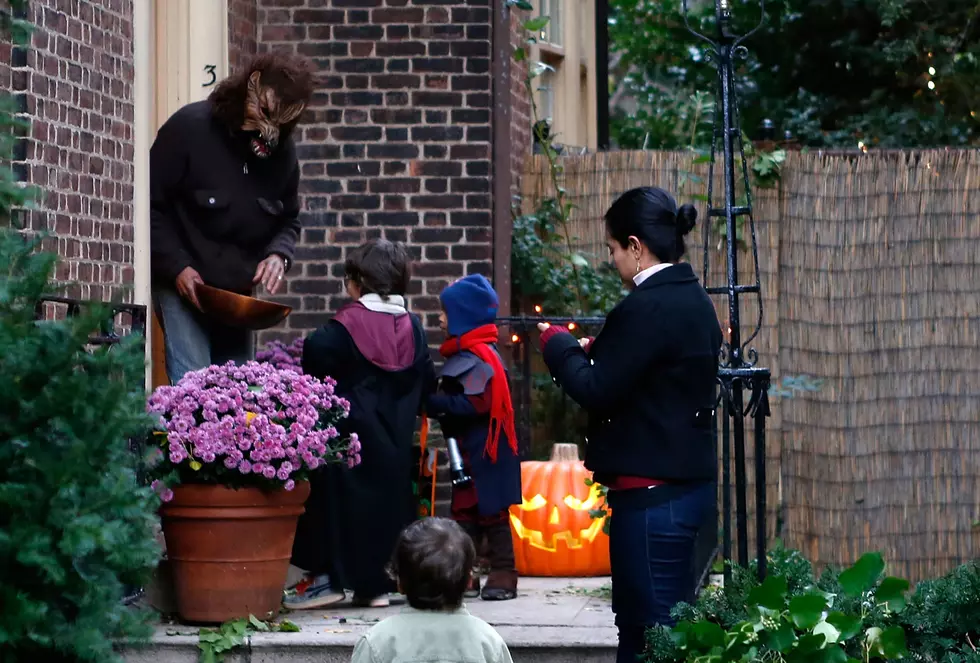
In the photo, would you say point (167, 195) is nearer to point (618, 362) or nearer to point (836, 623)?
point (618, 362)

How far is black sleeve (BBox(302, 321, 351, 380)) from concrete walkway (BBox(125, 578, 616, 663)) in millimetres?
963

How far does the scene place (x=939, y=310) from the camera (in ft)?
27.6

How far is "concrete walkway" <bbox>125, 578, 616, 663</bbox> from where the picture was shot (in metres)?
5.44

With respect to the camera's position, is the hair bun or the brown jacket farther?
the brown jacket

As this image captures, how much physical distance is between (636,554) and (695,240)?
4.64m

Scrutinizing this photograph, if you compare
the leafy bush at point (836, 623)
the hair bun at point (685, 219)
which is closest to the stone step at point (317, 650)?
the leafy bush at point (836, 623)

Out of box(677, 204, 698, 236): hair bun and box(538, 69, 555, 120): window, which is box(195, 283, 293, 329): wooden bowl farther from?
box(538, 69, 555, 120): window

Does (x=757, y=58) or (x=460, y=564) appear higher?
(x=757, y=58)

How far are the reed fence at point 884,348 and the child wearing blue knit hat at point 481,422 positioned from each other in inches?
84.3

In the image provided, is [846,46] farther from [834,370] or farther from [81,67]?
[81,67]

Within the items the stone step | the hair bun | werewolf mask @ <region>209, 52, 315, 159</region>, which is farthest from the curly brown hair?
the hair bun

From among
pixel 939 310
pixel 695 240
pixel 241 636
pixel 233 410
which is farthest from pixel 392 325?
pixel 939 310

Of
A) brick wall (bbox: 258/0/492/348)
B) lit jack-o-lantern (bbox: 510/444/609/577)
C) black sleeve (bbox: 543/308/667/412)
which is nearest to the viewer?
black sleeve (bbox: 543/308/667/412)

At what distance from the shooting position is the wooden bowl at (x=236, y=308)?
20.0 feet
